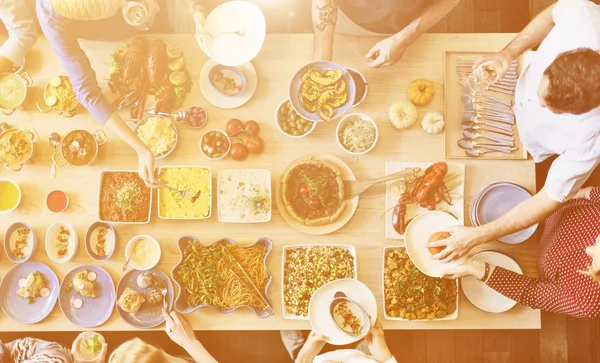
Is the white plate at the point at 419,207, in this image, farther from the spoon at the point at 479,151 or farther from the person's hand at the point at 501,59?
the person's hand at the point at 501,59

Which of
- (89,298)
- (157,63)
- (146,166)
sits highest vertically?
(157,63)

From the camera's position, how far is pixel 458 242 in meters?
2.18

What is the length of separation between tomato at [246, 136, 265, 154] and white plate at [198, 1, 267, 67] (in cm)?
41

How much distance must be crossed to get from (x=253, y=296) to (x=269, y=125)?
0.96 metres

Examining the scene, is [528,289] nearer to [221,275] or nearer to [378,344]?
[378,344]

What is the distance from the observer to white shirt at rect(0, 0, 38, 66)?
223 cm

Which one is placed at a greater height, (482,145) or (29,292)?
(482,145)

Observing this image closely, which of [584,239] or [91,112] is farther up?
[91,112]

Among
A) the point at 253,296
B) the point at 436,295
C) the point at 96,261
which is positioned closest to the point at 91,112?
the point at 96,261

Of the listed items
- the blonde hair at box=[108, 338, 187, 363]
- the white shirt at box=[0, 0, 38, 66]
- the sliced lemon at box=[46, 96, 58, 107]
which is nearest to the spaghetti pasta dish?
the blonde hair at box=[108, 338, 187, 363]

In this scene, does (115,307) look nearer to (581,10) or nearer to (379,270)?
(379,270)

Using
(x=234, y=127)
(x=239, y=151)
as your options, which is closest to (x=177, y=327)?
(x=239, y=151)

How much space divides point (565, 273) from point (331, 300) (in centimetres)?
118

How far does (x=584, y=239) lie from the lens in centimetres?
209
